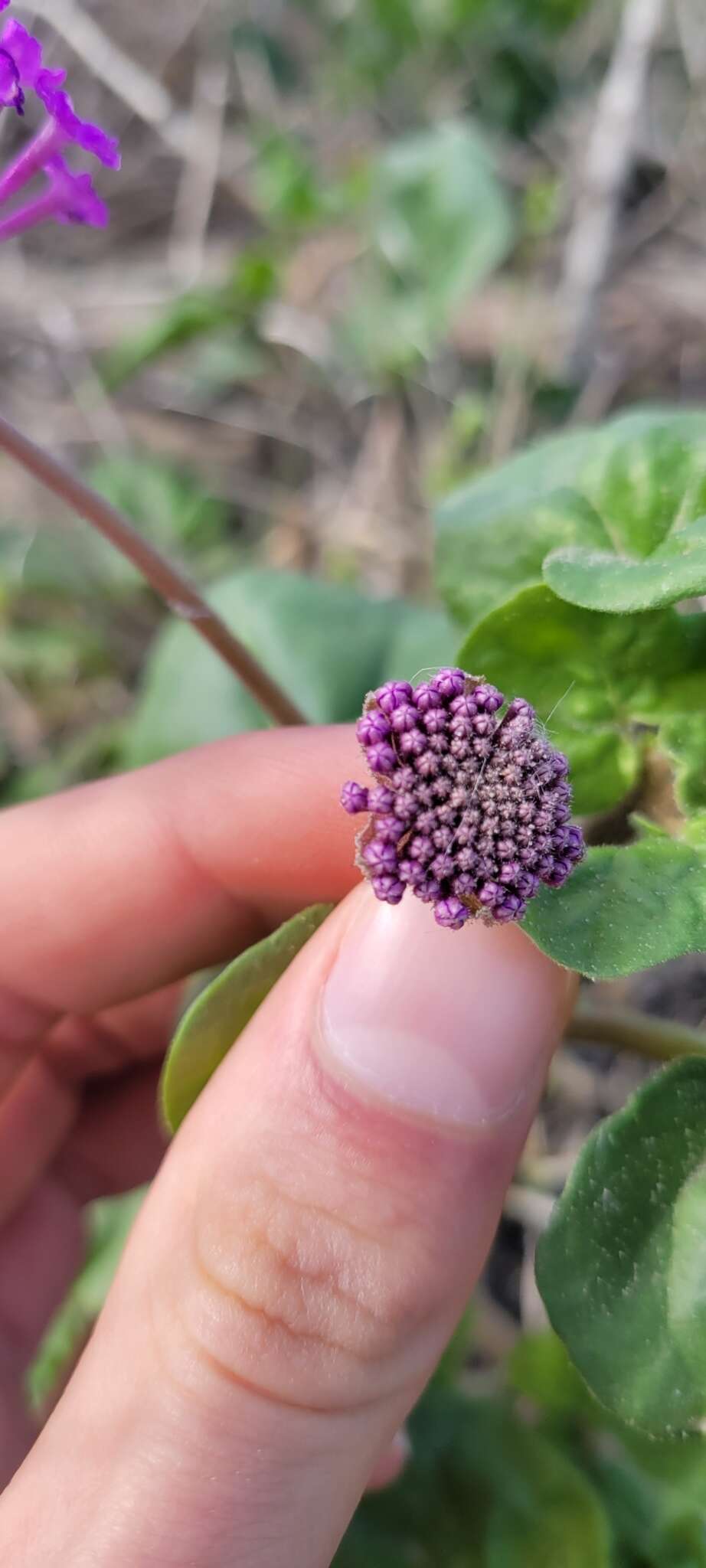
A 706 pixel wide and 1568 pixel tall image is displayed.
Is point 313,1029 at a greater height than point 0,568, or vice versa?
point 0,568

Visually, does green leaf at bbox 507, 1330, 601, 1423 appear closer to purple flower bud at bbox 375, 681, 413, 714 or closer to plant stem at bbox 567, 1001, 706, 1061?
plant stem at bbox 567, 1001, 706, 1061

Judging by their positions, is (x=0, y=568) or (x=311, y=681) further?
(x=0, y=568)

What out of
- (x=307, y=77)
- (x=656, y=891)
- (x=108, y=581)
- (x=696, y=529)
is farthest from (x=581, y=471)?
(x=307, y=77)

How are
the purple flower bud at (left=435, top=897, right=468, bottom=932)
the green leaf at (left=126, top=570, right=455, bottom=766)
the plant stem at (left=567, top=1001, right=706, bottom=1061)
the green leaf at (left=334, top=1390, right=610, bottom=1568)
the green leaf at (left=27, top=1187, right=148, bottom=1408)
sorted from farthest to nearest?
1. the green leaf at (left=126, top=570, right=455, bottom=766)
2. the green leaf at (left=27, top=1187, right=148, bottom=1408)
3. the green leaf at (left=334, top=1390, right=610, bottom=1568)
4. the plant stem at (left=567, top=1001, right=706, bottom=1061)
5. the purple flower bud at (left=435, top=897, right=468, bottom=932)

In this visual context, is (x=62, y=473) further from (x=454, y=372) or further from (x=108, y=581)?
(x=454, y=372)

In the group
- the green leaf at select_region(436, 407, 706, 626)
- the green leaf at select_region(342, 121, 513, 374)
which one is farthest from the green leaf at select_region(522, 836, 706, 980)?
the green leaf at select_region(342, 121, 513, 374)

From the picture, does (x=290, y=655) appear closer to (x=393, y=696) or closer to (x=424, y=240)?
(x=393, y=696)
